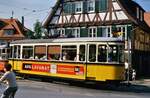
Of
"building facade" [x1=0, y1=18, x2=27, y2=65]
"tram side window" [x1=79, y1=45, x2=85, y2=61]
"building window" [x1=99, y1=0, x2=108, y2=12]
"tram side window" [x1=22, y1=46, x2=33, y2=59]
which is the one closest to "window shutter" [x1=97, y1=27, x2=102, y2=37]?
"building window" [x1=99, y1=0, x2=108, y2=12]

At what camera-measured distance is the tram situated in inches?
938

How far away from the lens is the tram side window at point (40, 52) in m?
27.6

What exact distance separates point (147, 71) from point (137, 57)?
5.55 metres

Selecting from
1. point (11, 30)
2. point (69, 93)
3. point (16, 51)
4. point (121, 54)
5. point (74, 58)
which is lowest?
point (69, 93)

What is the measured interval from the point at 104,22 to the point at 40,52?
15924 millimetres

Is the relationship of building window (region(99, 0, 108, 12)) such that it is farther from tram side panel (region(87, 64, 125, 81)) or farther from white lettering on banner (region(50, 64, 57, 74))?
tram side panel (region(87, 64, 125, 81))

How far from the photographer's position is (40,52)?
28.0 metres

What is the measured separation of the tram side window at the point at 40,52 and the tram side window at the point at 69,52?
1978 mm

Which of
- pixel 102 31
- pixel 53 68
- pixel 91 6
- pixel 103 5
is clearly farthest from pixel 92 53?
pixel 91 6

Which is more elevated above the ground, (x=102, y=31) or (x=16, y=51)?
(x=102, y=31)

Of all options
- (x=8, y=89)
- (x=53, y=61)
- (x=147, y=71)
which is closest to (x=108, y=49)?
(x=53, y=61)

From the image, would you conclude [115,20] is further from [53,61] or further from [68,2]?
[53,61]

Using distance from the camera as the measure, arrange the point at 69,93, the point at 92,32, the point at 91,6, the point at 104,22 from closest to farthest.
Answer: the point at 69,93 → the point at 104,22 → the point at 92,32 → the point at 91,6

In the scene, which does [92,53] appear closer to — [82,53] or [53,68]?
[82,53]
